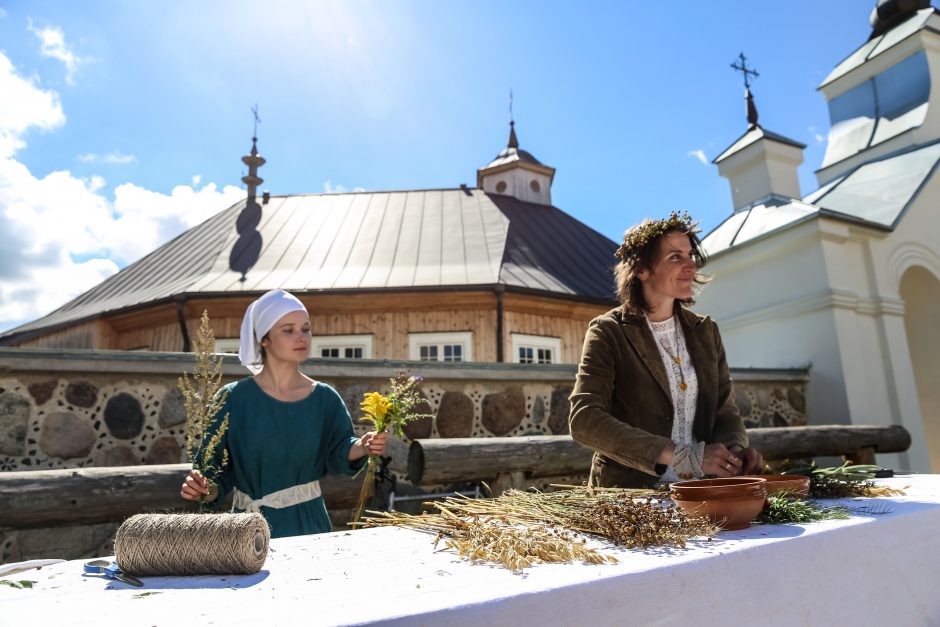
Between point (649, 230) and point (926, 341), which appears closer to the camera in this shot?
point (649, 230)

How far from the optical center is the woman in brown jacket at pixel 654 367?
2314 mm

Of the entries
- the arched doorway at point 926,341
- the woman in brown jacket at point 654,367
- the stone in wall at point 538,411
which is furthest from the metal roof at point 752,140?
the woman in brown jacket at point 654,367

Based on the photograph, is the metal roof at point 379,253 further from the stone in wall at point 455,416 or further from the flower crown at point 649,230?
the flower crown at point 649,230

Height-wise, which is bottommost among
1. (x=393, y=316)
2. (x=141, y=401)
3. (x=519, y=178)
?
(x=141, y=401)

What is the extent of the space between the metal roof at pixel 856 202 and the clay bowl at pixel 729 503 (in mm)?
6095

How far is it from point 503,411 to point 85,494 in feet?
10.7

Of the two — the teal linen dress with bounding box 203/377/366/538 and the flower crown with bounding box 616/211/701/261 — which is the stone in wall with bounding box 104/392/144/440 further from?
the flower crown with bounding box 616/211/701/261

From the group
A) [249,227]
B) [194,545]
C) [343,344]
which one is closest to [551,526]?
[194,545]

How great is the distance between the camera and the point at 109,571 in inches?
49.1

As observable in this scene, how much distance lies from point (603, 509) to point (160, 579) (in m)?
0.96

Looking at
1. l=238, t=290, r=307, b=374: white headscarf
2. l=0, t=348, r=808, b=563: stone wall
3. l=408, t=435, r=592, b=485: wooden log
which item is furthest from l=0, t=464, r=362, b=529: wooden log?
l=408, t=435, r=592, b=485: wooden log

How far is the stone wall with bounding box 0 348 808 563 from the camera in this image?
4.07 metres

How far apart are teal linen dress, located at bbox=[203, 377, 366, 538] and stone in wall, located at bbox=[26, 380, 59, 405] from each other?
247cm

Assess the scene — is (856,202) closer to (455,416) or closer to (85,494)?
(455,416)
